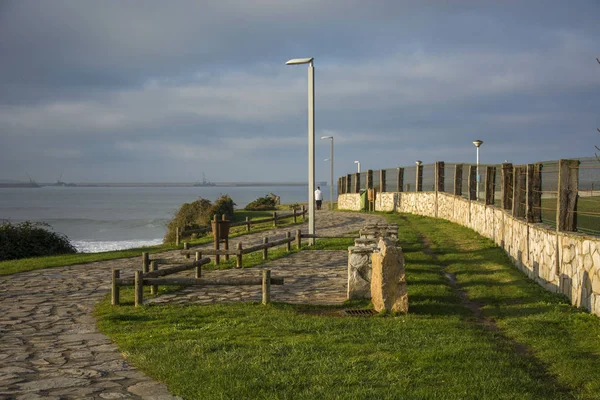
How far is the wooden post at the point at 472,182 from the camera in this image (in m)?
24.3

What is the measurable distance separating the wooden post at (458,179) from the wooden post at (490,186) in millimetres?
6908

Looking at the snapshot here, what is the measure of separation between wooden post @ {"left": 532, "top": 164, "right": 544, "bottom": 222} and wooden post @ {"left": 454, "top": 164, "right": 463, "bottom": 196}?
14.4 meters

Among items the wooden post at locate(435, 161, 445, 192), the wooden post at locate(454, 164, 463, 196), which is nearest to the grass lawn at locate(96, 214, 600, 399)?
the wooden post at locate(454, 164, 463, 196)

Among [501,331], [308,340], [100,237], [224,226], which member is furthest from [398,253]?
[100,237]

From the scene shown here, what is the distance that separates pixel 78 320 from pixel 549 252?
28.1 ft

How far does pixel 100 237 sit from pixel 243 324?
179ft

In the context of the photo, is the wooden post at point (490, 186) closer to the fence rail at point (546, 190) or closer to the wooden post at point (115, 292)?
the fence rail at point (546, 190)

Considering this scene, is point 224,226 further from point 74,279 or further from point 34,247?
point 34,247

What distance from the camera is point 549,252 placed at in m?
11.2

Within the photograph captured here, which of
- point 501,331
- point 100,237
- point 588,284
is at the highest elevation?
point 588,284

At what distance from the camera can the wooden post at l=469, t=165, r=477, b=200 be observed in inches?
956

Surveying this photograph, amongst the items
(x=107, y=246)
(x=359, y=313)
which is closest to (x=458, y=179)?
(x=359, y=313)

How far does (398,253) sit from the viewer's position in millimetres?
9383

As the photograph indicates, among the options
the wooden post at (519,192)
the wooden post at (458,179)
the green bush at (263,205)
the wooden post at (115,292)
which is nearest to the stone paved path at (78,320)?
the wooden post at (115,292)
